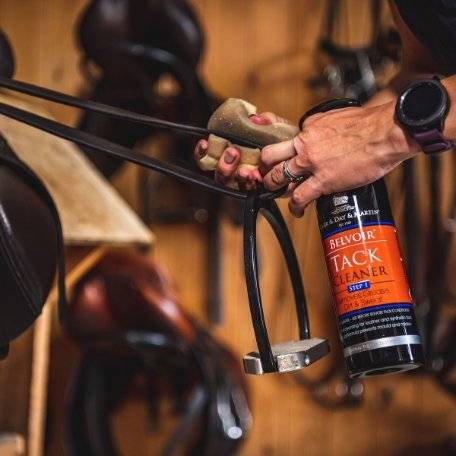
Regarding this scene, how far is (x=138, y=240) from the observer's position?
6.04ft

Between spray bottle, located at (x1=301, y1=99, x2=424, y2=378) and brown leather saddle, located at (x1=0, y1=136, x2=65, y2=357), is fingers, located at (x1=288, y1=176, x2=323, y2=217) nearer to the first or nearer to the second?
spray bottle, located at (x1=301, y1=99, x2=424, y2=378)

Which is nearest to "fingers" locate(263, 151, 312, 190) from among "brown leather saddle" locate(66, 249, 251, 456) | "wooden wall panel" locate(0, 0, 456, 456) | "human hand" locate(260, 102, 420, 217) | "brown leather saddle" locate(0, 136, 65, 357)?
"human hand" locate(260, 102, 420, 217)

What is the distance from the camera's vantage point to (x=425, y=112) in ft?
2.67

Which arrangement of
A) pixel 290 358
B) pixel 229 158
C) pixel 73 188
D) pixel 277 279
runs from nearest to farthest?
pixel 290 358 → pixel 229 158 → pixel 73 188 → pixel 277 279

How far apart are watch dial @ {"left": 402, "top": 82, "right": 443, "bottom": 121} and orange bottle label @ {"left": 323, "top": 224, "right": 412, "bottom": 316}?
0.40ft

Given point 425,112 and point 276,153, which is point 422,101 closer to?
point 425,112

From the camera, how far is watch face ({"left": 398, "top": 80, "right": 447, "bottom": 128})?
809mm

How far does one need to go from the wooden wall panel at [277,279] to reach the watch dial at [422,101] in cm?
147

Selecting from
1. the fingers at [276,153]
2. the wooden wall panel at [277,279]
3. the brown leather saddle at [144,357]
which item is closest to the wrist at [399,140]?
the fingers at [276,153]

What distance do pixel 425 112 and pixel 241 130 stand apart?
200mm

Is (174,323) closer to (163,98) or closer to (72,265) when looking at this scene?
(72,265)

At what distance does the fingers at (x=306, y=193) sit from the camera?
0.87 meters

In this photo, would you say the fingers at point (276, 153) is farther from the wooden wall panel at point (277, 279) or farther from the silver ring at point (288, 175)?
the wooden wall panel at point (277, 279)

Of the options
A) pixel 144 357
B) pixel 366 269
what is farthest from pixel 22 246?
pixel 144 357
